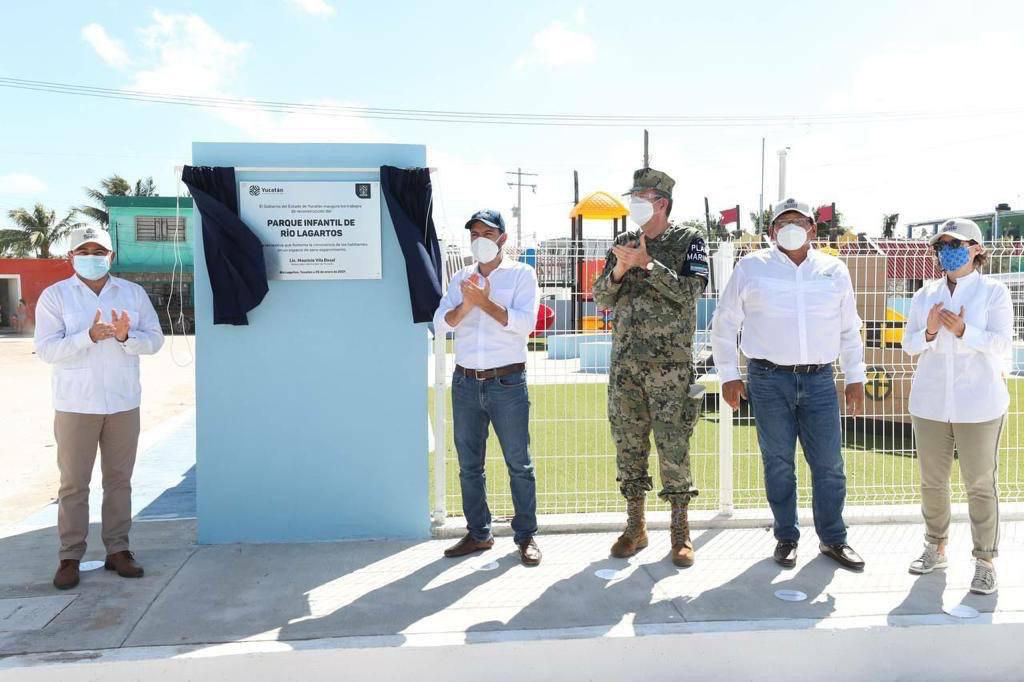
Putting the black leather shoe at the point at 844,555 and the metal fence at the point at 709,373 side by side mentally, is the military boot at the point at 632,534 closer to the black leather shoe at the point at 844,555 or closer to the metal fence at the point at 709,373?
the metal fence at the point at 709,373

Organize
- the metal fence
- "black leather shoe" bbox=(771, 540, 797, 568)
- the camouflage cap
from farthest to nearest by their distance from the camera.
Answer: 1. the metal fence
2. "black leather shoe" bbox=(771, 540, 797, 568)
3. the camouflage cap

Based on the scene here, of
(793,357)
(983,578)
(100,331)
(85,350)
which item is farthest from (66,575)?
(983,578)

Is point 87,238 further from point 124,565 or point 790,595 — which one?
point 790,595

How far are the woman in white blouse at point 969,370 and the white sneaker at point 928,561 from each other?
0.23 meters

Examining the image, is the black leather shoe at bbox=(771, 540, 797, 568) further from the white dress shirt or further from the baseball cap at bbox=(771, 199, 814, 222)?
the baseball cap at bbox=(771, 199, 814, 222)

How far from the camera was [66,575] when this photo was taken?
13.0ft

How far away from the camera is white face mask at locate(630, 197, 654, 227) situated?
4.04m

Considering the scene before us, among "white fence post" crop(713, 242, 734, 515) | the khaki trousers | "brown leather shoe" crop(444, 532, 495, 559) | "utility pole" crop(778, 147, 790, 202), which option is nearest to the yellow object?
"utility pole" crop(778, 147, 790, 202)

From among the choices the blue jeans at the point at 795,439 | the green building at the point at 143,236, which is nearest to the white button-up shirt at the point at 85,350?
the blue jeans at the point at 795,439

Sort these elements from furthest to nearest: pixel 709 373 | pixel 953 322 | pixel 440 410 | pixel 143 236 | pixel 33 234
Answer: pixel 33 234 < pixel 143 236 < pixel 709 373 < pixel 440 410 < pixel 953 322

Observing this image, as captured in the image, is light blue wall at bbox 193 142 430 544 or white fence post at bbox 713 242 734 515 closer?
light blue wall at bbox 193 142 430 544

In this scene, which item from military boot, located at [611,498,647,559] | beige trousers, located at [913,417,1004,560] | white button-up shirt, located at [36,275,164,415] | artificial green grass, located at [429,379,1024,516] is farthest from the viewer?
artificial green grass, located at [429,379,1024,516]

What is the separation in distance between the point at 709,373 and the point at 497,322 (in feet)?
11.1

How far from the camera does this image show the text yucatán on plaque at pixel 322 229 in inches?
180
